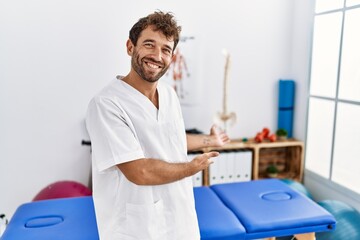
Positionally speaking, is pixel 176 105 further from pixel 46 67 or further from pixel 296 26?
pixel 296 26

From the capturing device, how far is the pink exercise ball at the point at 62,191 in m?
2.31

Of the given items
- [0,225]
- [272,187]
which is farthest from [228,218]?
[0,225]

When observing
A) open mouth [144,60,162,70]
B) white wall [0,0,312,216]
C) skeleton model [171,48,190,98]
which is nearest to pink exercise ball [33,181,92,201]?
white wall [0,0,312,216]

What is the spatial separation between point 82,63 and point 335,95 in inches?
74.4

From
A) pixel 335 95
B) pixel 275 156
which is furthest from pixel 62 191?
pixel 335 95

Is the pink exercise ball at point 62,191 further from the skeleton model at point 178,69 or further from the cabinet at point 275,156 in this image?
the skeleton model at point 178,69

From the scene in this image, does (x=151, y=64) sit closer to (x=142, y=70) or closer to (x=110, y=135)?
(x=142, y=70)

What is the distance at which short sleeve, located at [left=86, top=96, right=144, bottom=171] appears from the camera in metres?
1.17

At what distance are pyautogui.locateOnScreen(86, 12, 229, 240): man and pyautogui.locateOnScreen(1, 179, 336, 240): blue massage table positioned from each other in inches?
9.8

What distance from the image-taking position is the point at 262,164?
120 inches

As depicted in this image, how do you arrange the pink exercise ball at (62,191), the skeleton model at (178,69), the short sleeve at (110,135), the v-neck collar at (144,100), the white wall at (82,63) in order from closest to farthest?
the short sleeve at (110,135)
the v-neck collar at (144,100)
the pink exercise ball at (62,191)
the white wall at (82,63)
the skeleton model at (178,69)

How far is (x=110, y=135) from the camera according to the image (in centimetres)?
117

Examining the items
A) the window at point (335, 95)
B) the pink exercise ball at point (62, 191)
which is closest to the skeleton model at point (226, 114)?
the window at point (335, 95)

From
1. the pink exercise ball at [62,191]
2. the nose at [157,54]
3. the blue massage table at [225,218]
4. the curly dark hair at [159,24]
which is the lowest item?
the pink exercise ball at [62,191]
